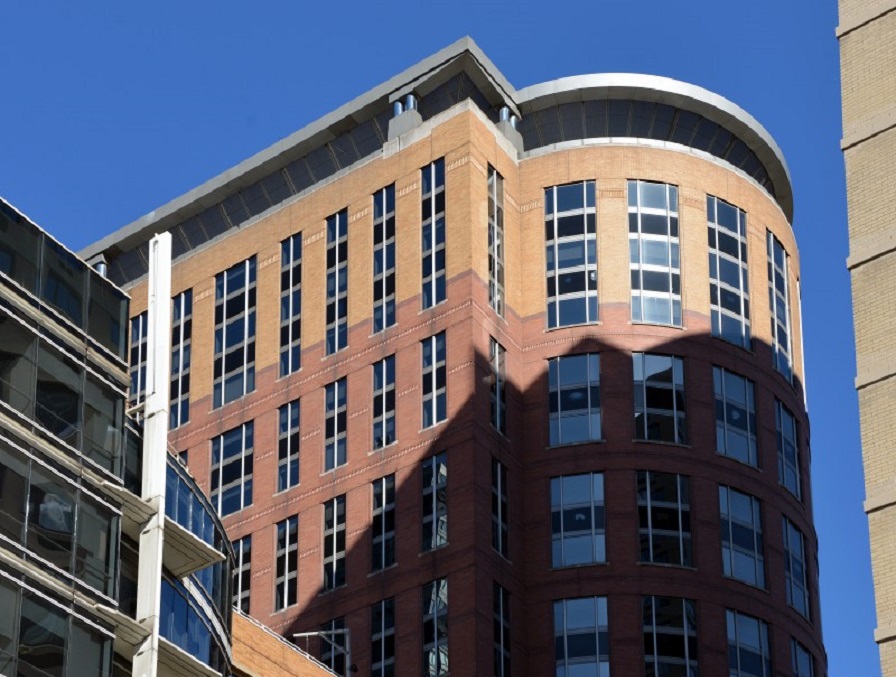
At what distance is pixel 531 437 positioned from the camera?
105 metres

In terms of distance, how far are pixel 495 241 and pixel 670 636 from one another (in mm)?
20844

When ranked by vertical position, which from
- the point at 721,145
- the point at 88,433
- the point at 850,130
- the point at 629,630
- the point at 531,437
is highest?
the point at 721,145

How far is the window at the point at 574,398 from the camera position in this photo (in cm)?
10481

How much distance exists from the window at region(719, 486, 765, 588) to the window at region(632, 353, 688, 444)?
11.5 ft

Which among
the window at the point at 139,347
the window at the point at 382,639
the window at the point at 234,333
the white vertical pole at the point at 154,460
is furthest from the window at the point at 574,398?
the white vertical pole at the point at 154,460

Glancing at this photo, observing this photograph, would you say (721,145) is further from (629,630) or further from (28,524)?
(28,524)

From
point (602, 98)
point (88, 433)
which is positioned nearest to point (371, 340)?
point (602, 98)

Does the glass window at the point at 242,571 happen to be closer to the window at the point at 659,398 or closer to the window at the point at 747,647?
the window at the point at 659,398

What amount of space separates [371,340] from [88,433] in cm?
5772

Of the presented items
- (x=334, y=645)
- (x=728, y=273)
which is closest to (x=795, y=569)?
(x=728, y=273)

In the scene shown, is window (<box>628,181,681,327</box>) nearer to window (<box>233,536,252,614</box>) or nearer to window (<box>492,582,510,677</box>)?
window (<box>492,582,510,677</box>)

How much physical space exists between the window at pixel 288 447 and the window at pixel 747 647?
21.3 meters

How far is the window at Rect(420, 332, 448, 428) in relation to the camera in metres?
103

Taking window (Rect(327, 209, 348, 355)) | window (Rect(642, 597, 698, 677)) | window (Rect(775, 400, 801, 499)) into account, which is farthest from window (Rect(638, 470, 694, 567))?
window (Rect(327, 209, 348, 355))
